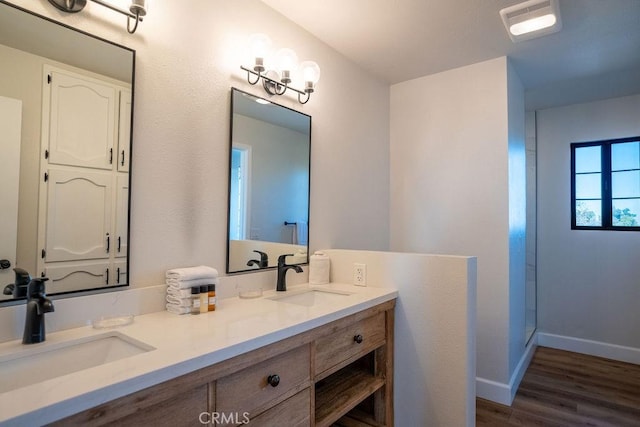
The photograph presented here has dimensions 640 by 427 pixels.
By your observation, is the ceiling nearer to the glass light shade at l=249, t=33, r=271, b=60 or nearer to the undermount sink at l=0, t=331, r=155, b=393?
the glass light shade at l=249, t=33, r=271, b=60

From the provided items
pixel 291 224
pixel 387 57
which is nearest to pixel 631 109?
pixel 387 57

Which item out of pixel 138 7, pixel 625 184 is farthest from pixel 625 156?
pixel 138 7

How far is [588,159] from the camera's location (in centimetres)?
336

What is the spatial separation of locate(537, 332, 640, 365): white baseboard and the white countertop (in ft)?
8.95

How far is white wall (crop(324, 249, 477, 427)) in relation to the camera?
1.66 m

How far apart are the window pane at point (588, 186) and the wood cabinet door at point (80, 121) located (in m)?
3.92

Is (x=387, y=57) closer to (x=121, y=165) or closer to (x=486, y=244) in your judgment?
(x=486, y=244)

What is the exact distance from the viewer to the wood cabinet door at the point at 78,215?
114 centimetres

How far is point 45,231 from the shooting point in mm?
1122

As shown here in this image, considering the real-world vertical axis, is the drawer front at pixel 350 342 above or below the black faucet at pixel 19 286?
below

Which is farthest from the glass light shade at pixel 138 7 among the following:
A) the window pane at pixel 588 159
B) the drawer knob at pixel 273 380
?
the window pane at pixel 588 159

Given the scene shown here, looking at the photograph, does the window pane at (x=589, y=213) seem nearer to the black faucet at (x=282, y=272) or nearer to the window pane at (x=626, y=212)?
the window pane at (x=626, y=212)

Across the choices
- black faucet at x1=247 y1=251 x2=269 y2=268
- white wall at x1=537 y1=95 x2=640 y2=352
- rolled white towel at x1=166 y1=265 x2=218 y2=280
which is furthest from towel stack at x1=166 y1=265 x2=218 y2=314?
white wall at x1=537 y1=95 x2=640 y2=352

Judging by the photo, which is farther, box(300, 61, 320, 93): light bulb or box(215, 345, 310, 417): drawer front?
box(300, 61, 320, 93): light bulb
